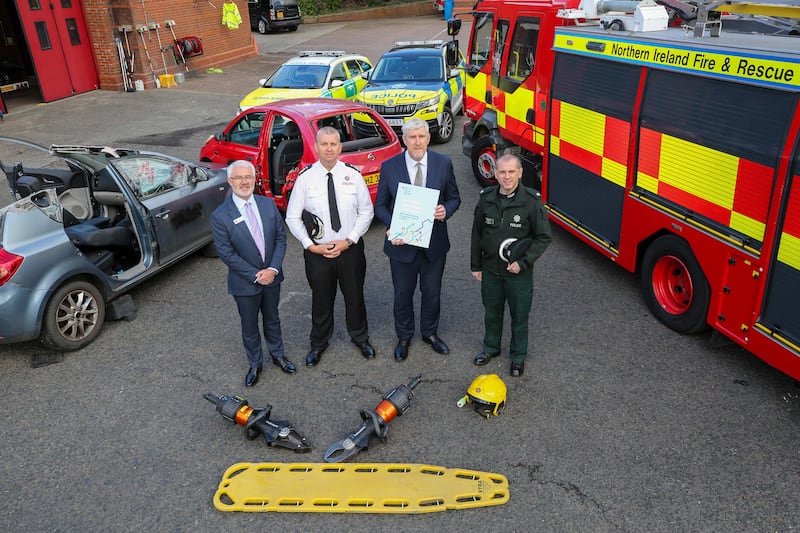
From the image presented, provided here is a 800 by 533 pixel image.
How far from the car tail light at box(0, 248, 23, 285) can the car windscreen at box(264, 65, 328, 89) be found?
25.6ft

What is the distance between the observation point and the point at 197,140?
13.2 m

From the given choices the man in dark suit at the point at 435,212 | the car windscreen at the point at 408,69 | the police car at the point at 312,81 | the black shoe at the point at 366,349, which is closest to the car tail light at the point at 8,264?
the black shoe at the point at 366,349

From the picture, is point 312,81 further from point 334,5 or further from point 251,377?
point 334,5

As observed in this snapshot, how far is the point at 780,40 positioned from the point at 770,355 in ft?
7.75

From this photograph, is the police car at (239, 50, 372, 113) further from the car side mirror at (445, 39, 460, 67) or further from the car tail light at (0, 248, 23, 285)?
the car tail light at (0, 248, 23, 285)

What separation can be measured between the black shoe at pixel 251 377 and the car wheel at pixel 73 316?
1772 mm

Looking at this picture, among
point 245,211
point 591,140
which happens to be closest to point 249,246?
point 245,211

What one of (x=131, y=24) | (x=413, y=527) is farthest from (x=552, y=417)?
(x=131, y=24)

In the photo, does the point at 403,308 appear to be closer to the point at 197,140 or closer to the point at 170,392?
the point at 170,392

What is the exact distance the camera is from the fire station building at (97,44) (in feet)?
51.7

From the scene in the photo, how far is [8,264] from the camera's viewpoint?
5.12m

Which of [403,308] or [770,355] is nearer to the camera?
[770,355]


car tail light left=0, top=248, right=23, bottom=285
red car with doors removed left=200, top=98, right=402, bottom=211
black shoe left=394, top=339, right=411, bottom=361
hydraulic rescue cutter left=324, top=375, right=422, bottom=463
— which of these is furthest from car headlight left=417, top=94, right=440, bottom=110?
hydraulic rescue cutter left=324, top=375, right=422, bottom=463

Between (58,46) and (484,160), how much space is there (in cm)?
1276
